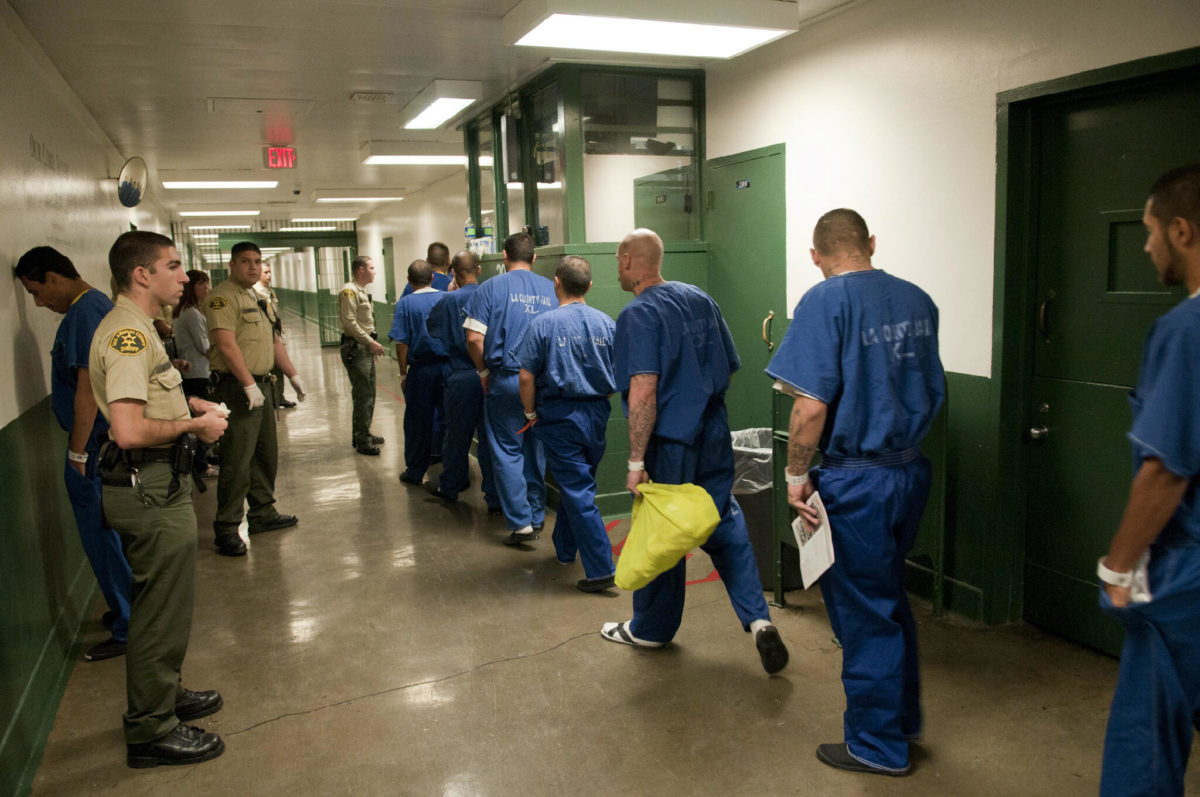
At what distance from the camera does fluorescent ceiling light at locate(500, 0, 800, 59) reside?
11.9 feet

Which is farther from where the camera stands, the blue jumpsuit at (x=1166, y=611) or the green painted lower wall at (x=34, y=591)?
the green painted lower wall at (x=34, y=591)

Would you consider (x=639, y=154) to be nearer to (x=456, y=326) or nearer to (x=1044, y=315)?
(x=456, y=326)

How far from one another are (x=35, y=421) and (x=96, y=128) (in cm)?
412

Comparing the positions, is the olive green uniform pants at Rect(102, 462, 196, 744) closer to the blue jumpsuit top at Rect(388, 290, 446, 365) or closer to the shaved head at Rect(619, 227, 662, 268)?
the shaved head at Rect(619, 227, 662, 268)

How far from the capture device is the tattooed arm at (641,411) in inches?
121

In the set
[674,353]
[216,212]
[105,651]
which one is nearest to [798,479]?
[674,353]

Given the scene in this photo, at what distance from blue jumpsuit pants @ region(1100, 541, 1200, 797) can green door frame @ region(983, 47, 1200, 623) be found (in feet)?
5.12

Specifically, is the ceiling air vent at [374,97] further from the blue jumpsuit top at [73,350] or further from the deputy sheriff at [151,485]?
the deputy sheriff at [151,485]

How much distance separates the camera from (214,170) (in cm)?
940

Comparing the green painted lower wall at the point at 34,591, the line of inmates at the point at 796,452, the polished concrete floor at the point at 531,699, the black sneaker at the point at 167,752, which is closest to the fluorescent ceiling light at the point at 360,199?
the polished concrete floor at the point at 531,699

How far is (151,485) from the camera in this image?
2.68 m

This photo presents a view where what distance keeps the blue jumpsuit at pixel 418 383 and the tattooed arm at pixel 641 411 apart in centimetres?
335

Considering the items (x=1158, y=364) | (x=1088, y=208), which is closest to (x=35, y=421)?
(x=1158, y=364)

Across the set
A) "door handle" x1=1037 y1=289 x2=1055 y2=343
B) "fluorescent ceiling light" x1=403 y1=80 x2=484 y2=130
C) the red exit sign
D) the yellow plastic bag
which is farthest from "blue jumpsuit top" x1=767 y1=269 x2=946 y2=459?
the red exit sign
